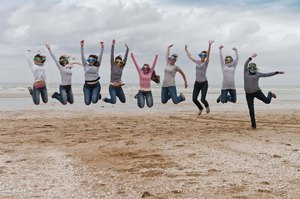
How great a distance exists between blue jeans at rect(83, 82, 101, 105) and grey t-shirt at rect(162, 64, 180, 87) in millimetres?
2597

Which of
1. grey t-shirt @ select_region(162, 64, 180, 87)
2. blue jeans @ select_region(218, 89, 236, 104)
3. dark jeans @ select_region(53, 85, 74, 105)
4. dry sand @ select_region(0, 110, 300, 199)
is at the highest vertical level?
grey t-shirt @ select_region(162, 64, 180, 87)

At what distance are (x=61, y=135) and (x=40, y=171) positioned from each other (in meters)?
6.04

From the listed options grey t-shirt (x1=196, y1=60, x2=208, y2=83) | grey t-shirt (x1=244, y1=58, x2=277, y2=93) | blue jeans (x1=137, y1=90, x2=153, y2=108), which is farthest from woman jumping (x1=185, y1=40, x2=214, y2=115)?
blue jeans (x1=137, y1=90, x2=153, y2=108)

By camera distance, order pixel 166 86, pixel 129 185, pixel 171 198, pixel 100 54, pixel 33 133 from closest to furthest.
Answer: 1. pixel 171 198
2. pixel 129 185
3. pixel 100 54
4. pixel 166 86
5. pixel 33 133

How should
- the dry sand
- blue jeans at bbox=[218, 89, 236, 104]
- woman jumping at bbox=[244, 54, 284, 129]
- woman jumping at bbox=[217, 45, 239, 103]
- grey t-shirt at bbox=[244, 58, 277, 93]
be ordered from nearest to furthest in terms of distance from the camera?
the dry sand, woman jumping at bbox=[244, 54, 284, 129], grey t-shirt at bbox=[244, 58, 277, 93], woman jumping at bbox=[217, 45, 239, 103], blue jeans at bbox=[218, 89, 236, 104]

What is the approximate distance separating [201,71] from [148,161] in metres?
5.39

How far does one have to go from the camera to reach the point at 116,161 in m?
11.2

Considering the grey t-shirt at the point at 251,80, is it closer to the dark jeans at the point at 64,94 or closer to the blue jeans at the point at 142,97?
the blue jeans at the point at 142,97

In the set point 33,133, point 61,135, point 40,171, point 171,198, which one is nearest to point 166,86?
point 61,135

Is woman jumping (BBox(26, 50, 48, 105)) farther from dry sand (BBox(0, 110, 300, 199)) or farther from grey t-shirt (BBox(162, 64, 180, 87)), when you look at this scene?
grey t-shirt (BBox(162, 64, 180, 87))

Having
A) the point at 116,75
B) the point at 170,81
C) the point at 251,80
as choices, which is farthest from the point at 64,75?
the point at 251,80

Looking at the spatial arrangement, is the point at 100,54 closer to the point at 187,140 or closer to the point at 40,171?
the point at 187,140

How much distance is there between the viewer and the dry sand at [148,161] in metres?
8.57

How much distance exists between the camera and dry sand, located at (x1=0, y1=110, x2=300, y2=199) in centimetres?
857
